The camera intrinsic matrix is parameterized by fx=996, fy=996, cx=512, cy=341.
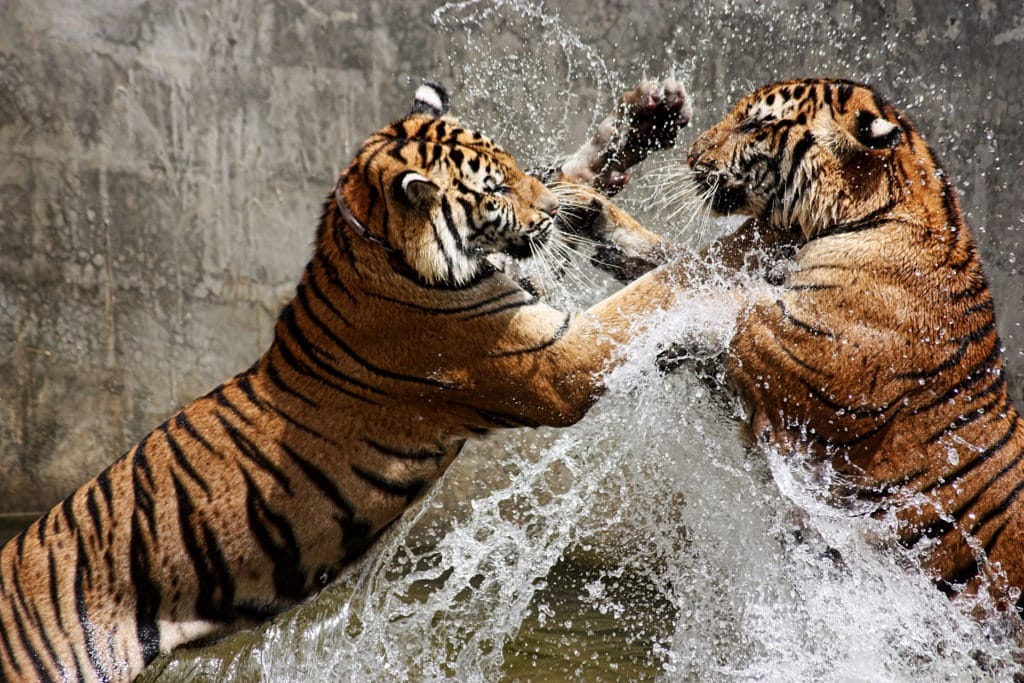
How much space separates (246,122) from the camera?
3.52 meters

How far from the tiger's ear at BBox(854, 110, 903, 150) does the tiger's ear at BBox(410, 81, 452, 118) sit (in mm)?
905

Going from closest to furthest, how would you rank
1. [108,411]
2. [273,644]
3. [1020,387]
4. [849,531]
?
[849,531]
[273,644]
[1020,387]
[108,411]

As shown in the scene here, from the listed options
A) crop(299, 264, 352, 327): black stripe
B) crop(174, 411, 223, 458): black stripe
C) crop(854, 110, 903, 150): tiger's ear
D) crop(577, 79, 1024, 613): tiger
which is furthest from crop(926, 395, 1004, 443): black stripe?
crop(174, 411, 223, 458): black stripe

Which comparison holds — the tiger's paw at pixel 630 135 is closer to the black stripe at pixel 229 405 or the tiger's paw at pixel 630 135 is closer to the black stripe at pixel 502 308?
the black stripe at pixel 502 308

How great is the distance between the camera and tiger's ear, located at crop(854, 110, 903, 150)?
192cm

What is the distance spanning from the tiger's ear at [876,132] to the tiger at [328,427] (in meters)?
0.47

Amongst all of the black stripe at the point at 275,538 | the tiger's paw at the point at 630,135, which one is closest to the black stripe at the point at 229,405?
the black stripe at the point at 275,538

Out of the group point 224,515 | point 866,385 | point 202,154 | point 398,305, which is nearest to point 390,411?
point 398,305

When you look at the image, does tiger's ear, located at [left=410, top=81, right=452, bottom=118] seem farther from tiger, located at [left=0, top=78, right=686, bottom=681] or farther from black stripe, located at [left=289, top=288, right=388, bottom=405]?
black stripe, located at [left=289, top=288, right=388, bottom=405]

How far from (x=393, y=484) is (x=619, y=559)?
61.4 inches

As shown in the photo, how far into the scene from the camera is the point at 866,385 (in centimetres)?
198

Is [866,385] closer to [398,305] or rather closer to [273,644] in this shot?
[398,305]

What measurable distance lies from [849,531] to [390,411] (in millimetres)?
1008

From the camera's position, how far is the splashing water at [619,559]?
211 cm
